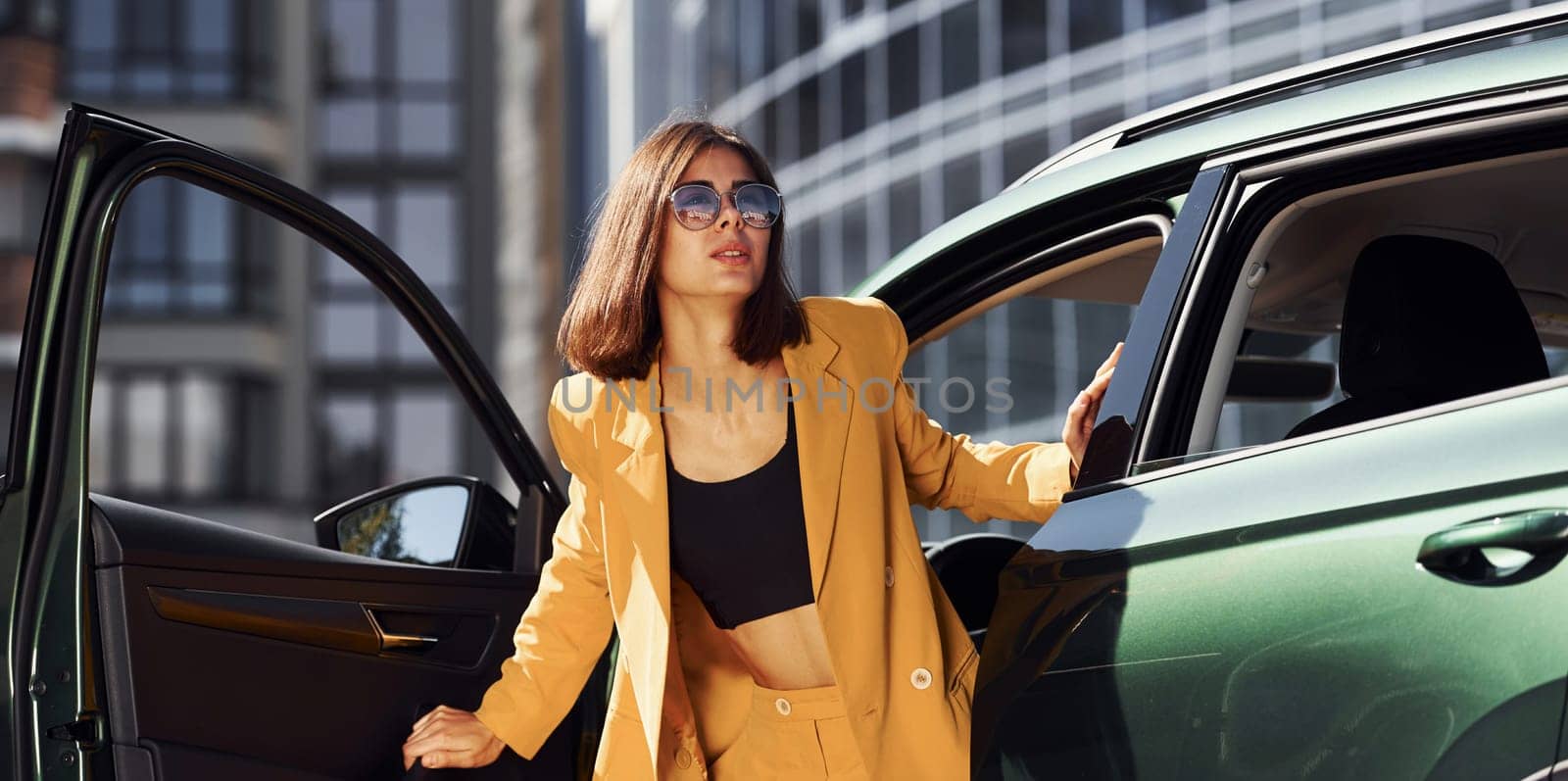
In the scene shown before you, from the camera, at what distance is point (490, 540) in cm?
277

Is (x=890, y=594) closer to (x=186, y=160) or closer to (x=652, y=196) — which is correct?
(x=652, y=196)

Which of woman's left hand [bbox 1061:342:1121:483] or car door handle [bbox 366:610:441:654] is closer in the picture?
woman's left hand [bbox 1061:342:1121:483]

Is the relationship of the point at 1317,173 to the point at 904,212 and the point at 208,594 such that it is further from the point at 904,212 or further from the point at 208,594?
the point at 904,212

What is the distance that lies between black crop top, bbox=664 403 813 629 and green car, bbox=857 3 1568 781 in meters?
0.30

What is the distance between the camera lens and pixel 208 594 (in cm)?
216

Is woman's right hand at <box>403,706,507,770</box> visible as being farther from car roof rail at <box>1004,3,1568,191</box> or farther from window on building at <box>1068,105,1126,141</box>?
window on building at <box>1068,105,1126,141</box>

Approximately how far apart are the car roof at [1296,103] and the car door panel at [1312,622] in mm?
378

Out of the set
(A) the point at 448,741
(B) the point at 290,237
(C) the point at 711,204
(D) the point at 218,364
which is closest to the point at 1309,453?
(C) the point at 711,204

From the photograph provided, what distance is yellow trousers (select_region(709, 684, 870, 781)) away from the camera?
87.4 inches

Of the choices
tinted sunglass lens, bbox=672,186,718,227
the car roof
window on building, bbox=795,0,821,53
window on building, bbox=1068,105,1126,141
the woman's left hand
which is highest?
window on building, bbox=795,0,821,53

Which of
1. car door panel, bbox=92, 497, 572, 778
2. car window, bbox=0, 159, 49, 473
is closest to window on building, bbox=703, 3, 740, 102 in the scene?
car window, bbox=0, 159, 49, 473

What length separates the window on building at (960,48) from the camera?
1527 cm

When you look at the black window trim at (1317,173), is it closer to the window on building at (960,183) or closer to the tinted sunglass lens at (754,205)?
the tinted sunglass lens at (754,205)

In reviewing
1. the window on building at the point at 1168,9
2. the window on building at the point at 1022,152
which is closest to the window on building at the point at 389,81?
the window on building at the point at 1022,152
